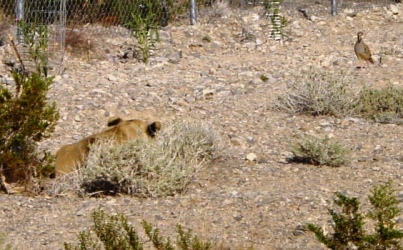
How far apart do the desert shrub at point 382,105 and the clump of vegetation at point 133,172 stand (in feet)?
10.4

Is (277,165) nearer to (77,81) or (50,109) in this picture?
(50,109)

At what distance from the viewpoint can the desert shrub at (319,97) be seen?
9.99 metres

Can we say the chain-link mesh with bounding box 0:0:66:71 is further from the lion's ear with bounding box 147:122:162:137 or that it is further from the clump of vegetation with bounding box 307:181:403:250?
the clump of vegetation with bounding box 307:181:403:250

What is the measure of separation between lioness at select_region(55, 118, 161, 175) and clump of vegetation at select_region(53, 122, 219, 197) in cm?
31

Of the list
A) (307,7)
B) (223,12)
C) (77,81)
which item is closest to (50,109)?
(77,81)

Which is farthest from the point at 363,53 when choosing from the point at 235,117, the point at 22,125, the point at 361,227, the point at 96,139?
the point at 361,227

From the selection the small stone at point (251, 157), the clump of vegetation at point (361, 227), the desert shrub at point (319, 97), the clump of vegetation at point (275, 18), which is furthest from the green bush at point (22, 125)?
the clump of vegetation at point (275, 18)

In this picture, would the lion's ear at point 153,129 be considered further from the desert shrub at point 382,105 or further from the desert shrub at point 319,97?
the desert shrub at point 382,105

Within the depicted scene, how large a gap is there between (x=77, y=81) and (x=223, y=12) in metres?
4.61

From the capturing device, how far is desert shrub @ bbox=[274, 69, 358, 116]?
32.8ft

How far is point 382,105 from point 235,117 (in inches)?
65.2

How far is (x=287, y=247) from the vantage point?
5711 millimetres

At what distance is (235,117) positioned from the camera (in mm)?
9836

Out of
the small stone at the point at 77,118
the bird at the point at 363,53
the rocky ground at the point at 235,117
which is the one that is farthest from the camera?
the bird at the point at 363,53
